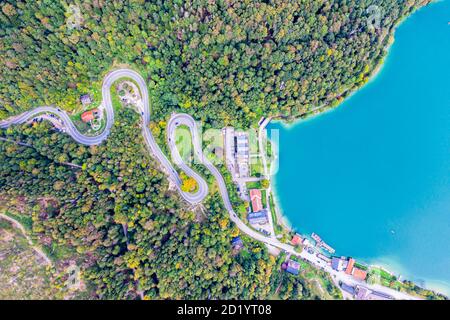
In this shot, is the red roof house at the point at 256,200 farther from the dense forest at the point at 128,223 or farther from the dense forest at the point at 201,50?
the dense forest at the point at 201,50

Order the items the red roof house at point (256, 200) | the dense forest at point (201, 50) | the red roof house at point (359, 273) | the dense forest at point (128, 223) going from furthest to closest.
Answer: the red roof house at point (256, 200)
the red roof house at point (359, 273)
the dense forest at point (201, 50)
the dense forest at point (128, 223)

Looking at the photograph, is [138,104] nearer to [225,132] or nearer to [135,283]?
[225,132]

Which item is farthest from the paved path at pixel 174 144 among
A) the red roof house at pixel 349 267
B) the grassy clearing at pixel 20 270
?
the grassy clearing at pixel 20 270

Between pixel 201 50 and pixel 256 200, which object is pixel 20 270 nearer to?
pixel 256 200

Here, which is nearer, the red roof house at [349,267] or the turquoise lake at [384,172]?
the red roof house at [349,267]

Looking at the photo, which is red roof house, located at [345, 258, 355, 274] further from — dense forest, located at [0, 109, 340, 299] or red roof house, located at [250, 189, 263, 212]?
red roof house, located at [250, 189, 263, 212]

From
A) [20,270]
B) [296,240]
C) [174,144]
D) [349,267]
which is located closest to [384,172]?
[349,267]

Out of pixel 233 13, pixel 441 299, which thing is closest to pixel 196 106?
pixel 233 13
